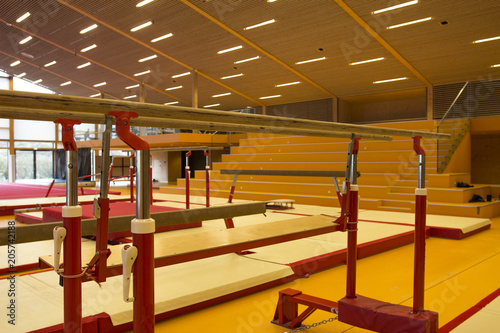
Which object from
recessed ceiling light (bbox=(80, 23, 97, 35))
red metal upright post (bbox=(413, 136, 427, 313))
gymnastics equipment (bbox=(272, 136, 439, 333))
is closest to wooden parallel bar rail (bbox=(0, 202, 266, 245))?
gymnastics equipment (bbox=(272, 136, 439, 333))

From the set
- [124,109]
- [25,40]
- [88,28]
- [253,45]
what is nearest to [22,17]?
[25,40]

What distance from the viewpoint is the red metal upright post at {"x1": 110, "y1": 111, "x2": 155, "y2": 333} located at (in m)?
0.98

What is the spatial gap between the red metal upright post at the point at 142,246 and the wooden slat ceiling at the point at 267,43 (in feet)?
26.6

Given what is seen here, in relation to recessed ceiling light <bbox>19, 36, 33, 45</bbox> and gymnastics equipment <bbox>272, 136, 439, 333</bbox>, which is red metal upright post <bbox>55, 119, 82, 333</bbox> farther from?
recessed ceiling light <bbox>19, 36, 33, 45</bbox>

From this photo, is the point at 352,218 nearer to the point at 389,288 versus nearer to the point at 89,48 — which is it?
the point at 389,288

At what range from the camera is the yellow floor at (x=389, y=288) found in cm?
214

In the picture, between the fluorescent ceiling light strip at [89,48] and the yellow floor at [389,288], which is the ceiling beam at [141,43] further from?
the yellow floor at [389,288]

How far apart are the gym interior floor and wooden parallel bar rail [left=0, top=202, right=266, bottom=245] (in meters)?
0.59

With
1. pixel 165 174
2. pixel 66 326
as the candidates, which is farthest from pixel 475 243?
pixel 165 174

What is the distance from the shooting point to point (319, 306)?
6.42ft

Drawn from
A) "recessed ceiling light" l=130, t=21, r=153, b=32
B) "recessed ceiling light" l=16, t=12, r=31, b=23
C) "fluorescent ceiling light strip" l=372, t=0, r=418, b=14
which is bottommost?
"fluorescent ceiling light strip" l=372, t=0, r=418, b=14

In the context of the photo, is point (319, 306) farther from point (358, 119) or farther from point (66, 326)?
point (358, 119)

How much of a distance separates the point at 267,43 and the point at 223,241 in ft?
29.8

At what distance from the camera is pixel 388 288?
9.12 feet
